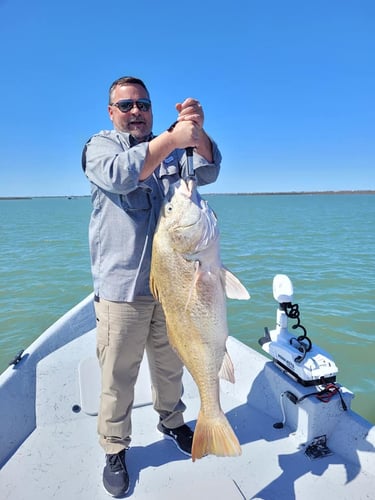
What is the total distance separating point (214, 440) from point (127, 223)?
1.63 m

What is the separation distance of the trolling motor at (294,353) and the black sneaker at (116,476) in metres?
1.69

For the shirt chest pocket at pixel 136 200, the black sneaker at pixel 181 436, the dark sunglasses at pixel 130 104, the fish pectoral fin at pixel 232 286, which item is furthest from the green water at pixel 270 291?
the dark sunglasses at pixel 130 104

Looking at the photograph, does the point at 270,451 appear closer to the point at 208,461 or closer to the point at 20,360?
the point at 208,461

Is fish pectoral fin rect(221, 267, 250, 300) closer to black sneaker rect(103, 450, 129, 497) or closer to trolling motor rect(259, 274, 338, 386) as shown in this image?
trolling motor rect(259, 274, 338, 386)

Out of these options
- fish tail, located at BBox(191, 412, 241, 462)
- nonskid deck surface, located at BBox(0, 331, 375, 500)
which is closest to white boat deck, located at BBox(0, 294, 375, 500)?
nonskid deck surface, located at BBox(0, 331, 375, 500)

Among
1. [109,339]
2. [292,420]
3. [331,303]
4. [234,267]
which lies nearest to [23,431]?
[109,339]

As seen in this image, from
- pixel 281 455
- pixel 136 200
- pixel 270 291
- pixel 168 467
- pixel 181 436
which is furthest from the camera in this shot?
pixel 270 291

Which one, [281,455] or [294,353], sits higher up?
[294,353]

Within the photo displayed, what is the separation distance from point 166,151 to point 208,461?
8.76 ft

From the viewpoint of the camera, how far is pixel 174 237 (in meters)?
2.32

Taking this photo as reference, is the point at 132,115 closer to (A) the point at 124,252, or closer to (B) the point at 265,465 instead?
(A) the point at 124,252

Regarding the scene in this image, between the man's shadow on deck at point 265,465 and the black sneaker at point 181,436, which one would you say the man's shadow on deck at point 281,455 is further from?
the black sneaker at point 181,436

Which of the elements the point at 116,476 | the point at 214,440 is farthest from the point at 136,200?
the point at 116,476

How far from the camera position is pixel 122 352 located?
2850mm
